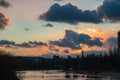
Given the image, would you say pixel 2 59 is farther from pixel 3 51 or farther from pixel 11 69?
pixel 3 51

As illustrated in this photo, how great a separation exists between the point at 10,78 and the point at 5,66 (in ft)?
5.30

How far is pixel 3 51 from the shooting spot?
191ft

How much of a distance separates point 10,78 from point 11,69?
344cm

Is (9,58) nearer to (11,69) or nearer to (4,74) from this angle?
(11,69)

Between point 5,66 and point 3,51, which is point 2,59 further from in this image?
point 3,51

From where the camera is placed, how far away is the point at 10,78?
166 ft

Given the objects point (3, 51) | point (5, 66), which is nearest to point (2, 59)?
point (5, 66)

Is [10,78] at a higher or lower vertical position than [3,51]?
lower

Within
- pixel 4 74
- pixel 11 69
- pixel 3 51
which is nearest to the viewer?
pixel 4 74

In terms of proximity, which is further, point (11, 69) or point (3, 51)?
point (3, 51)

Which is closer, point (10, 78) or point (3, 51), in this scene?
point (10, 78)

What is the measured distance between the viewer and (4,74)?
49.1 metres

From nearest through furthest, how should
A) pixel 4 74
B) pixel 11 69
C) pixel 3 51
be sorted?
pixel 4 74, pixel 11 69, pixel 3 51

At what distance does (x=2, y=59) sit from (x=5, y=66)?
1366 millimetres
